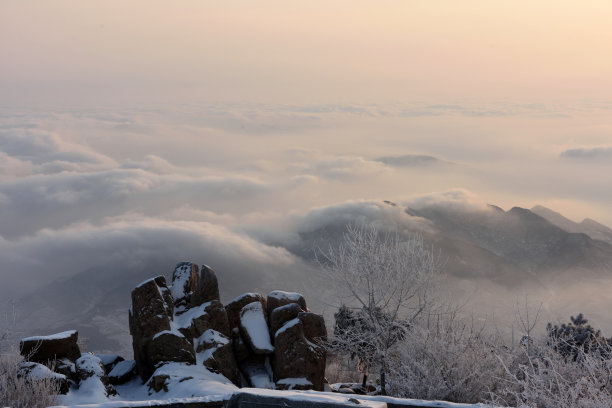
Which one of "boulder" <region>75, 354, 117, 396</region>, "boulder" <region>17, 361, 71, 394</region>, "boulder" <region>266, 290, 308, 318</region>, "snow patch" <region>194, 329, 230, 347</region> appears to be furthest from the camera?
"boulder" <region>266, 290, 308, 318</region>

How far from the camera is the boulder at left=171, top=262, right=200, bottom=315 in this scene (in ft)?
70.2

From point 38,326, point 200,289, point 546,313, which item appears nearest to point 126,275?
point 38,326

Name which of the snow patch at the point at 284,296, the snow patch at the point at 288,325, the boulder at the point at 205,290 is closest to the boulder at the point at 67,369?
the boulder at the point at 205,290

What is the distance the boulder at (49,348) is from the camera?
59.4 ft

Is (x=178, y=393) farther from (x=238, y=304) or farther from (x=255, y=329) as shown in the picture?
(x=238, y=304)

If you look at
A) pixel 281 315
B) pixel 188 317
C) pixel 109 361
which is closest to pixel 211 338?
pixel 188 317

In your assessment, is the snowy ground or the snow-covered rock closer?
the snowy ground

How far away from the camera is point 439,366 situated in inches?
650

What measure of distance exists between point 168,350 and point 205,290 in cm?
274

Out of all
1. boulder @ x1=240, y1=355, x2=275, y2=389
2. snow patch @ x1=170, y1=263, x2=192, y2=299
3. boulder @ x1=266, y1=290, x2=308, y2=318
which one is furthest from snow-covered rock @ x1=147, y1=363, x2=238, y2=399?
boulder @ x1=266, y1=290, x2=308, y2=318

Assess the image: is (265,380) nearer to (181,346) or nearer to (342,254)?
(181,346)

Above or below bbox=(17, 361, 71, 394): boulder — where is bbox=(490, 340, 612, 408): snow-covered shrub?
above

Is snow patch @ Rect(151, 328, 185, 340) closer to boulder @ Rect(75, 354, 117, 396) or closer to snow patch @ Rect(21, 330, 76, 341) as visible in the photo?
boulder @ Rect(75, 354, 117, 396)

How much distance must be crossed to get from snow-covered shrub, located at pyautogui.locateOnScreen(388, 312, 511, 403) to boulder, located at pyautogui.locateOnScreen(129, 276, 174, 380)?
7452 millimetres
